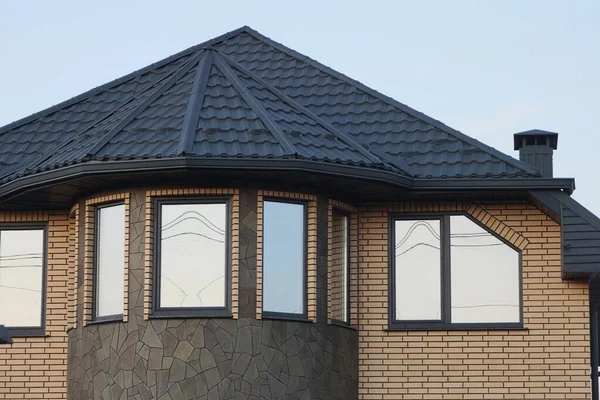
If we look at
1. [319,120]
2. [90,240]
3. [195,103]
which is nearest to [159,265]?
[90,240]

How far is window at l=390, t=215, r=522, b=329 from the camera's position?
63.0ft

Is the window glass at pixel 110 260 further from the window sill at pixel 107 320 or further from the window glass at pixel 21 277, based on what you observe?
the window glass at pixel 21 277

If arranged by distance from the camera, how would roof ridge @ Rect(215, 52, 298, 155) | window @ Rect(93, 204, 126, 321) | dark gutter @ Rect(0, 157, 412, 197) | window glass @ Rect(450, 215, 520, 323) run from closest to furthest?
1. dark gutter @ Rect(0, 157, 412, 197)
2. roof ridge @ Rect(215, 52, 298, 155)
3. window @ Rect(93, 204, 126, 321)
4. window glass @ Rect(450, 215, 520, 323)

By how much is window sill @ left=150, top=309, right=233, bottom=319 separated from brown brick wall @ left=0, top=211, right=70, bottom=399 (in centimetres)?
246

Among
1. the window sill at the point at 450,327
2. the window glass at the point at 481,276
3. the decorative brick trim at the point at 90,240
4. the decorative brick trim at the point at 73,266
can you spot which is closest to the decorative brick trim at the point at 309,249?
the window sill at the point at 450,327

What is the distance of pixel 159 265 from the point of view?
17969 millimetres

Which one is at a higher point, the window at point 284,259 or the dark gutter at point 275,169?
the dark gutter at point 275,169

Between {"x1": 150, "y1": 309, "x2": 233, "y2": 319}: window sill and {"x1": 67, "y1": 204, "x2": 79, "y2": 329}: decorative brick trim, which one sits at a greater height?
{"x1": 67, "y1": 204, "x2": 79, "y2": 329}: decorative brick trim

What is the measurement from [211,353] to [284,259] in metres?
1.61

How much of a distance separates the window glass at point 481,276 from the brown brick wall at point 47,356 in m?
5.45

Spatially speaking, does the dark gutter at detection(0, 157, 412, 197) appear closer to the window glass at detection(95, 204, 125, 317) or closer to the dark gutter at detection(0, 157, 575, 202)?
the dark gutter at detection(0, 157, 575, 202)

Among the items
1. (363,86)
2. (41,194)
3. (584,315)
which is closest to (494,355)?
(584,315)

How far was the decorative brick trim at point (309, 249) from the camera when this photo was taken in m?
17.9

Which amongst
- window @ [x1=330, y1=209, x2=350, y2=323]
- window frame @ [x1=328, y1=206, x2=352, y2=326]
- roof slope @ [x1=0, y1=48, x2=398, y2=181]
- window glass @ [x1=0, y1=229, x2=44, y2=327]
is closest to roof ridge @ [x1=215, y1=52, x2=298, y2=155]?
roof slope @ [x1=0, y1=48, x2=398, y2=181]
